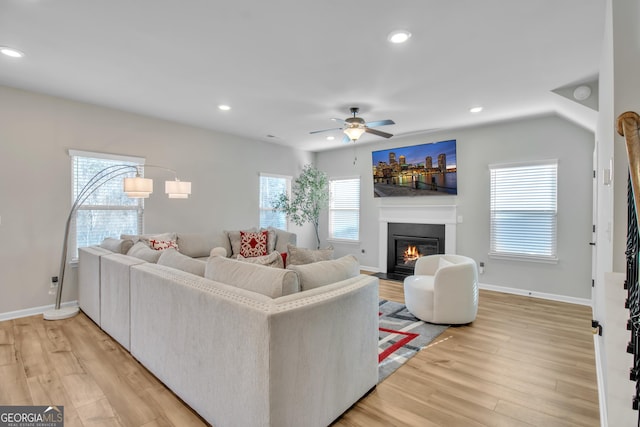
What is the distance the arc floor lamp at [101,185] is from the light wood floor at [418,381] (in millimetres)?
309

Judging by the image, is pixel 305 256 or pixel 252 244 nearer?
pixel 305 256

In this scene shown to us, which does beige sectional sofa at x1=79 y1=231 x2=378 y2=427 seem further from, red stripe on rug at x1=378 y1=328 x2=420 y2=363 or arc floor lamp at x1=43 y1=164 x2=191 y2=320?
arc floor lamp at x1=43 y1=164 x2=191 y2=320

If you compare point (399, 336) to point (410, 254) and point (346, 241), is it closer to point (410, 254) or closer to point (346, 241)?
point (410, 254)

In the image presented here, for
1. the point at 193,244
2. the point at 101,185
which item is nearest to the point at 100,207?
the point at 101,185

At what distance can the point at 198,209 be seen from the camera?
546 centimetres

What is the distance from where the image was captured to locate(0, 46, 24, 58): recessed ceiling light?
2769mm

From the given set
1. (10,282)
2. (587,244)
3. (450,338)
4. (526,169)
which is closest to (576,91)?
(526,169)

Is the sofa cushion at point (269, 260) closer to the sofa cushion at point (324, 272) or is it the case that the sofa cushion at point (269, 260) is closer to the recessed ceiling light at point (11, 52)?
the sofa cushion at point (324, 272)

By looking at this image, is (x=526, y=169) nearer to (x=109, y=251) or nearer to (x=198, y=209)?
(x=198, y=209)

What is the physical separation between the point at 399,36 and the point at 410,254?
14.4ft

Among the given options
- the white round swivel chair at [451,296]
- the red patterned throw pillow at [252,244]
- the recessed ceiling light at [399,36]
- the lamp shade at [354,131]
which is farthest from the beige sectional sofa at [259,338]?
the red patterned throw pillow at [252,244]

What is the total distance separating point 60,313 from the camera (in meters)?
3.70

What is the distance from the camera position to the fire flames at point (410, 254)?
19.7 feet

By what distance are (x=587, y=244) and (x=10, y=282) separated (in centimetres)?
751
